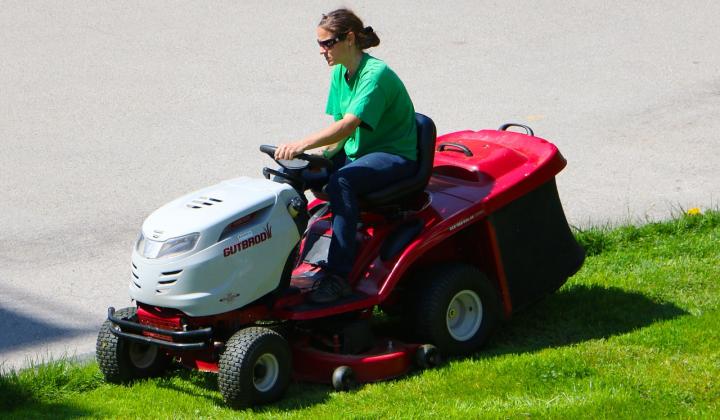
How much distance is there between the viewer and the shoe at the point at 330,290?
545 cm

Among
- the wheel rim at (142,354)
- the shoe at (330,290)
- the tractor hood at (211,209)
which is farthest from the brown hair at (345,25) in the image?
the wheel rim at (142,354)

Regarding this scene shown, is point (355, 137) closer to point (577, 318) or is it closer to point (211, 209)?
point (211, 209)

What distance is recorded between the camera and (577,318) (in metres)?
6.23

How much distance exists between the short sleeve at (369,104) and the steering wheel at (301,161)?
256mm

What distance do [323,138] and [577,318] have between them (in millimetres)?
1728

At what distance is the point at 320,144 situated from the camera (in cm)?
545

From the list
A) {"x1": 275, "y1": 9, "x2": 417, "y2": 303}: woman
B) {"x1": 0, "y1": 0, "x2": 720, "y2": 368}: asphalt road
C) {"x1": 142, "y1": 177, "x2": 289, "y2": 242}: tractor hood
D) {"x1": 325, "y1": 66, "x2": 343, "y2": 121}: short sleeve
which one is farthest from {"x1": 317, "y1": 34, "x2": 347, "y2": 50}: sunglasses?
{"x1": 0, "y1": 0, "x2": 720, "y2": 368}: asphalt road

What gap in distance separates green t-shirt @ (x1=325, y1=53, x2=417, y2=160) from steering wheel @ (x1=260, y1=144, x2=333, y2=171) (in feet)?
0.61

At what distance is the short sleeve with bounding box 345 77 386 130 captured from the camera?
18.1 ft

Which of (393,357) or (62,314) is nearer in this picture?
(393,357)

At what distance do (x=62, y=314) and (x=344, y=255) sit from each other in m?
2.04

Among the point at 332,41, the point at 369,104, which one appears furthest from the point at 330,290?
the point at 332,41

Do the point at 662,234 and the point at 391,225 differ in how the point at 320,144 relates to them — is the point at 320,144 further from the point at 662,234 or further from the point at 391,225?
the point at 662,234

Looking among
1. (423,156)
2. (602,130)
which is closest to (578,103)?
(602,130)
